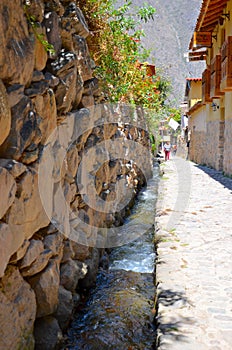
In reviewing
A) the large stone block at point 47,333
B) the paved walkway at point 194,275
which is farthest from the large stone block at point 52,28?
Result: the paved walkway at point 194,275

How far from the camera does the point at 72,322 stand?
3711mm

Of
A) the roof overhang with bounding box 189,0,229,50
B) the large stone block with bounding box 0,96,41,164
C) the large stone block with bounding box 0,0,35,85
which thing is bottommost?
the large stone block with bounding box 0,96,41,164

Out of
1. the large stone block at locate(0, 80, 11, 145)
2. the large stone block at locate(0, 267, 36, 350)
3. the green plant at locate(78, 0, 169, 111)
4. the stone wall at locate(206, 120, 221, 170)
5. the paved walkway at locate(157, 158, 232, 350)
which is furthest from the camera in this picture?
the stone wall at locate(206, 120, 221, 170)

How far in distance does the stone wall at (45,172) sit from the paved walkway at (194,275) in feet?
2.80

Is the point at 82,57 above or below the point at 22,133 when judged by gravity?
above

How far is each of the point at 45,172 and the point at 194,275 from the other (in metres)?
1.76

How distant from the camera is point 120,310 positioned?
157 inches

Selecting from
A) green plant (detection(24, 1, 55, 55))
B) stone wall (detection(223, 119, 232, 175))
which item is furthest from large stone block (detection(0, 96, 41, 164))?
stone wall (detection(223, 119, 232, 175))

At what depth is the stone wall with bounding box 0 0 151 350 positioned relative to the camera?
2418 mm

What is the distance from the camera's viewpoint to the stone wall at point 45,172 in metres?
2.42

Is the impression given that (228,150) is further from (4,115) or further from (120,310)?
(4,115)

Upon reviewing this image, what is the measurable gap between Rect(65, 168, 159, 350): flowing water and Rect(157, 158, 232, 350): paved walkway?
0.42 meters

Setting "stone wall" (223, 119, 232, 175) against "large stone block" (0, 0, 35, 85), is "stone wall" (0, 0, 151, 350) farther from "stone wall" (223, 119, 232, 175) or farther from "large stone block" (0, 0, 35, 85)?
"stone wall" (223, 119, 232, 175)

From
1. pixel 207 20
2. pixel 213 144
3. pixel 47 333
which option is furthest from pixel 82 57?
pixel 213 144
